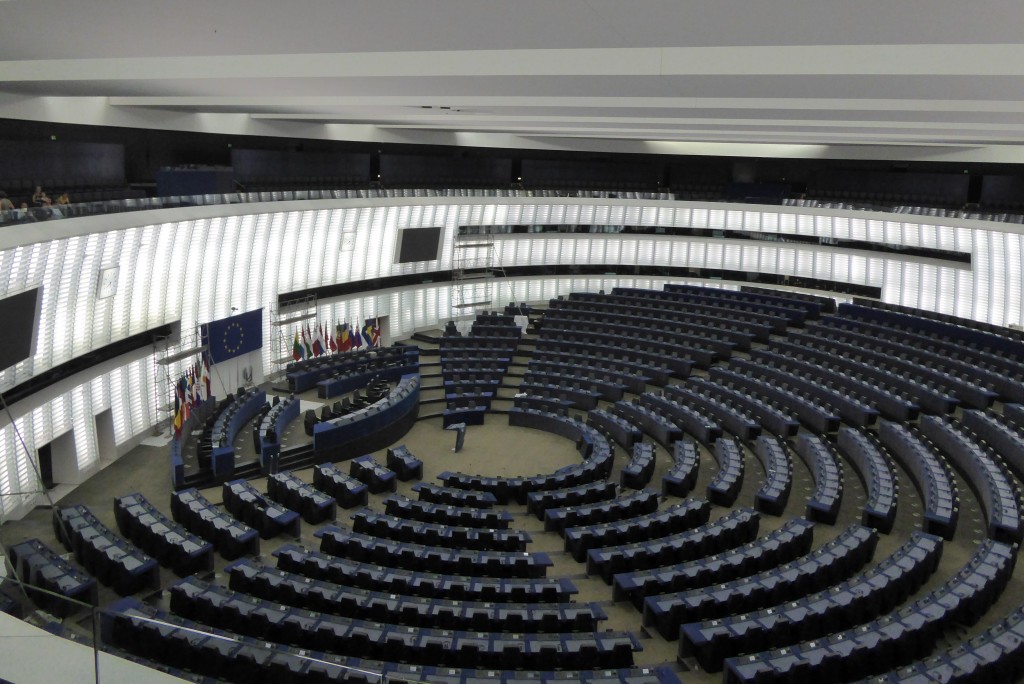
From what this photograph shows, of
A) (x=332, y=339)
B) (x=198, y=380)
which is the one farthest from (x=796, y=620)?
(x=332, y=339)

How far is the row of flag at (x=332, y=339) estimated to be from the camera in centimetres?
2434

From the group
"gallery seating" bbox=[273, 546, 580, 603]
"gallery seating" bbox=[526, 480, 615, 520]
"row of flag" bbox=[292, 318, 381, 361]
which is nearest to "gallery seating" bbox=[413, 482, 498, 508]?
"gallery seating" bbox=[526, 480, 615, 520]

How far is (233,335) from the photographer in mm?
21891

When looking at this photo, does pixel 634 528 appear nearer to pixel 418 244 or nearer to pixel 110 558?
pixel 110 558

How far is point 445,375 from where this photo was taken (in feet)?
78.4

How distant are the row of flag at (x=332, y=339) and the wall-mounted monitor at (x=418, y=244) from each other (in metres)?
2.44

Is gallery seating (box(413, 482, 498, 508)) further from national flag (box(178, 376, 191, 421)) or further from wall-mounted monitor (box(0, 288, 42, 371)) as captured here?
wall-mounted monitor (box(0, 288, 42, 371))

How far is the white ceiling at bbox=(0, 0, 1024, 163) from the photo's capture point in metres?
6.02

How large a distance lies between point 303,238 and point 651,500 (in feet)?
46.4

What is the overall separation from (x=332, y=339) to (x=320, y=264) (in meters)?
2.41

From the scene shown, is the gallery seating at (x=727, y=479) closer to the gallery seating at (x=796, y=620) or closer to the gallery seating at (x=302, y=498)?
the gallery seating at (x=796, y=620)

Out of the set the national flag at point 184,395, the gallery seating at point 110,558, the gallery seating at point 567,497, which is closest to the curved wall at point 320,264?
the national flag at point 184,395

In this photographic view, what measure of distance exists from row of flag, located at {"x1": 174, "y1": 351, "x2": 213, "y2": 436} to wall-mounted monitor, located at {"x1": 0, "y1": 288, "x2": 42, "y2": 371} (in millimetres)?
4819

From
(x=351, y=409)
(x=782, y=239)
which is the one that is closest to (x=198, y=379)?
(x=351, y=409)
